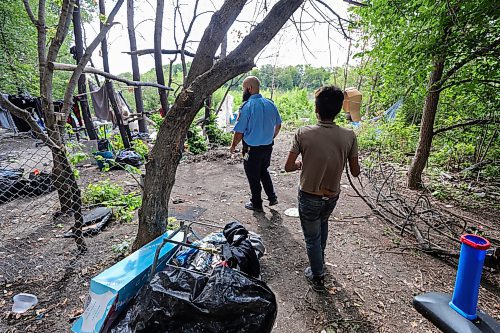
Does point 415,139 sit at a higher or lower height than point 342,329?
higher

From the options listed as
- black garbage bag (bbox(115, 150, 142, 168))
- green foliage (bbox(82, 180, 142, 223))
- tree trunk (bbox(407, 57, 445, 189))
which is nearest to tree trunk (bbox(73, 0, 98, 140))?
black garbage bag (bbox(115, 150, 142, 168))

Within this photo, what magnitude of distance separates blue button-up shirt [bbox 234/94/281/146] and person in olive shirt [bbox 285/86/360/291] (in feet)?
4.50

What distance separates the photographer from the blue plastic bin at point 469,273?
1079 millimetres

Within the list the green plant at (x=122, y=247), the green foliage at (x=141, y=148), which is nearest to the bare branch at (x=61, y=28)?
the green foliage at (x=141, y=148)

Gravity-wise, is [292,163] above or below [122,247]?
above

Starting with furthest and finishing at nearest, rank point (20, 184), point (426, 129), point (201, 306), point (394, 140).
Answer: point (394, 140)
point (20, 184)
point (426, 129)
point (201, 306)

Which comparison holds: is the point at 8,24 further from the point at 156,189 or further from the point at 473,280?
the point at 473,280

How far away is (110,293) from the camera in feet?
4.34

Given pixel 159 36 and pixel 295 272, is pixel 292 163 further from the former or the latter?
pixel 159 36

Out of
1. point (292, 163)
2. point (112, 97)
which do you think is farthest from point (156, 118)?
point (292, 163)

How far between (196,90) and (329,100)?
989 mm

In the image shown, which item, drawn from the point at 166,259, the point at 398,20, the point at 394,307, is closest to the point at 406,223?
the point at 394,307

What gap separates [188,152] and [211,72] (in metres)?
→ 5.99

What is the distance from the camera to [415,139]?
6.88 metres
